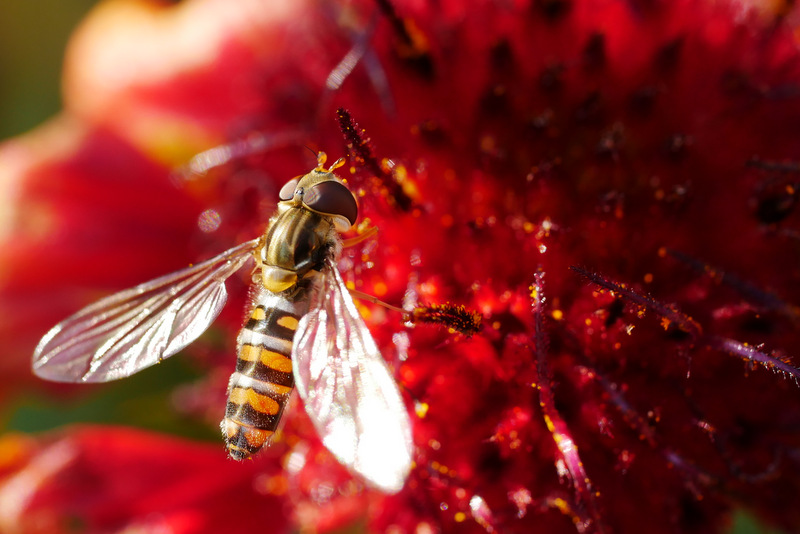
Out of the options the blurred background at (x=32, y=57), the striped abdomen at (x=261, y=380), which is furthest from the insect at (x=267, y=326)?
the blurred background at (x=32, y=57)

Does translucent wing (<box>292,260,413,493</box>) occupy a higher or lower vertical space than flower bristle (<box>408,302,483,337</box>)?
higher

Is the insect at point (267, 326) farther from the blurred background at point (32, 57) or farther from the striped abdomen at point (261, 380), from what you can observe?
the blurred background at point (32, 57)

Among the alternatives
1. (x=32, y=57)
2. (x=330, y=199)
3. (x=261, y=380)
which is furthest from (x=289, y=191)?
(x=32, y=57)

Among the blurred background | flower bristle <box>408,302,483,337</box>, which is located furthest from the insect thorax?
the blurred background

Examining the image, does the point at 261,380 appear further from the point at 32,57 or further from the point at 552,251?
the point at 32,57

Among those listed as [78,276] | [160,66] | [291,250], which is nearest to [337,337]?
[291,250]

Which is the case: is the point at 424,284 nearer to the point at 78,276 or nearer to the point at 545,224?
the point at 545,224

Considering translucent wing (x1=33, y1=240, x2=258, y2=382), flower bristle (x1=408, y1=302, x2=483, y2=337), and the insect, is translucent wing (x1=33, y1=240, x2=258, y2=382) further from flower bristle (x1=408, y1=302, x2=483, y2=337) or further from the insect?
flower bristle (x1=408, y1=302, x2=483, y2=337)
